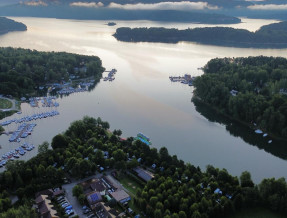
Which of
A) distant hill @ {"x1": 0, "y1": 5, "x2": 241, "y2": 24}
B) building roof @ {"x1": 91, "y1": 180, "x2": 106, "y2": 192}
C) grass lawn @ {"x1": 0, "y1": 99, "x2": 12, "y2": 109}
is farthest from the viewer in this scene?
distant hill @ {"x1": 0, "y1": 5, "x2": 241, "y2": 24}

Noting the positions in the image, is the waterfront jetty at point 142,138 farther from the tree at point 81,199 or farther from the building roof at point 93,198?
the tree at point 81,199

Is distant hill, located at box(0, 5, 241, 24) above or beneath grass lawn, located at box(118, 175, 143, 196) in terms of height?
above

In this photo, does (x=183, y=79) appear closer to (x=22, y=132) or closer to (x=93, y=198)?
(x=22, y=132)

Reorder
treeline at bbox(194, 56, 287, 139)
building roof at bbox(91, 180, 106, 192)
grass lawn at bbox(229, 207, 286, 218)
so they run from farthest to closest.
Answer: treeline at bbox(194, 56, 287, 139) → building roof at bbox(91, 180, 106, 192) → grass lawn at bbox(229, 207, 286, 218)

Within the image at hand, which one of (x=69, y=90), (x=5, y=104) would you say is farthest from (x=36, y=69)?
(x=5, y=104)

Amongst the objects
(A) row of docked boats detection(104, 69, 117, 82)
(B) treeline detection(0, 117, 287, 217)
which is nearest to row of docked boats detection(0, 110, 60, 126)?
(B) treeline detection(0, 117, 287, 217)

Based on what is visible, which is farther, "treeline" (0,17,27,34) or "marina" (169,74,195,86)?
"treeline" (0,17,27,34)

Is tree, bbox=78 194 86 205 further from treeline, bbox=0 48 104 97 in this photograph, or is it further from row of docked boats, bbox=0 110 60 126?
treeline, bbox=0 48 104 97
